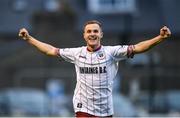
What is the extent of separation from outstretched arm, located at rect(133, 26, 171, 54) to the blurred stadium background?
31.4ft

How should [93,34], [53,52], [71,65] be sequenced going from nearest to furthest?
[93,34], [53,52], [71,65]

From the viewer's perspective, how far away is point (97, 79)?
7.90 metres

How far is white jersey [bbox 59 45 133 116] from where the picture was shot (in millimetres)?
7902

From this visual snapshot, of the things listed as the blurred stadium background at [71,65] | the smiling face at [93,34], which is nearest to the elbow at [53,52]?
the smiling face at [93,34]

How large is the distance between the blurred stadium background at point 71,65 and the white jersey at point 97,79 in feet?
31.2

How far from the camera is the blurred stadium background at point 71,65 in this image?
1841 cm

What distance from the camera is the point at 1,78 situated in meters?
19.8

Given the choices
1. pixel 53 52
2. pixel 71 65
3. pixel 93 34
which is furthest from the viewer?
pixel 71 65

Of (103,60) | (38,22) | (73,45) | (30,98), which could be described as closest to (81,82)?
(103,60)

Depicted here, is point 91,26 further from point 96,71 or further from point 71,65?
point 71,65

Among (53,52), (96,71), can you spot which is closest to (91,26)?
(96,71)

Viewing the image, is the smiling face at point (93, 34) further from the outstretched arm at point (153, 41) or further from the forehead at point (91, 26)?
the outstretched arm at point (153, 41)

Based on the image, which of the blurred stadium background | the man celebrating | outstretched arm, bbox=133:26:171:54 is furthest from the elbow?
the blurred stadium background

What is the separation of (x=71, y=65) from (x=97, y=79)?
11.8 m
